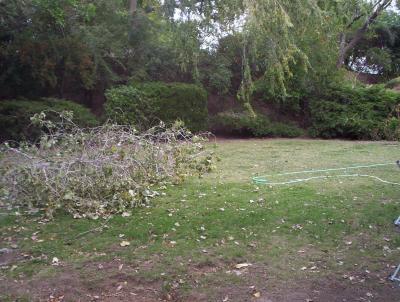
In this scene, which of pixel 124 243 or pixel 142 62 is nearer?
pixel 124 243

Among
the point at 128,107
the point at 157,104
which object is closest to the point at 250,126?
the point at 157,104

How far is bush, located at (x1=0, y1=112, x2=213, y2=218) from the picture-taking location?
509 centimetres

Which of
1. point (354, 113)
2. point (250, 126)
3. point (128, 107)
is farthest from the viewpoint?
point (354, 113)

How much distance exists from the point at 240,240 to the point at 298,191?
1.86 metres

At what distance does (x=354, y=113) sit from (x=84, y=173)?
1058cm

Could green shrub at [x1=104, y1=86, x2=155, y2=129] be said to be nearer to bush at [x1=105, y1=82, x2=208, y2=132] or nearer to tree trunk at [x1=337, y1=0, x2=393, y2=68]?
bush at [x1=105, y1=82, x2=208, y2=132]

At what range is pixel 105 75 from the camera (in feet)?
42.4

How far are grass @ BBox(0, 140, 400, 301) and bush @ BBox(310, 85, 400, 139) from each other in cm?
768

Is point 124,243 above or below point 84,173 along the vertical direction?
below

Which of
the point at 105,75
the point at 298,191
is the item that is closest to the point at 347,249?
the point at 298,191

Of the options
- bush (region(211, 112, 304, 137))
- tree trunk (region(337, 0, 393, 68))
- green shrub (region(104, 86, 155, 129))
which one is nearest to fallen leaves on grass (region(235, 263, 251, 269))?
green shrub (region(104, 86, 155, 129))

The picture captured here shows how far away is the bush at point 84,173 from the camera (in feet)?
16.7

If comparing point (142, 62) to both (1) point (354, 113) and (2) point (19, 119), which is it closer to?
(2) point (19, 119)

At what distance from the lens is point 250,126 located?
1385 centimetres
